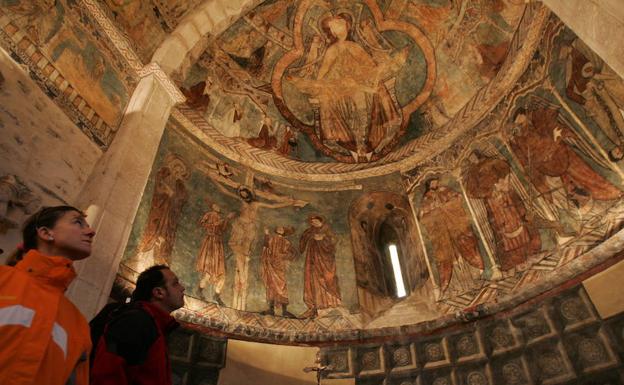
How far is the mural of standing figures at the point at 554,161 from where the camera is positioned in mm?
6936

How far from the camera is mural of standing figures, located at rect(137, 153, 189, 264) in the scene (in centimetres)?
757

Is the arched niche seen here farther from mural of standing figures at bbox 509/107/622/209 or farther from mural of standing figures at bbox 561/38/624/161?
mural of standing figures at bbox 561/38/624/161

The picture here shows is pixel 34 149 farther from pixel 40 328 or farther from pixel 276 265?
pixel 276 265

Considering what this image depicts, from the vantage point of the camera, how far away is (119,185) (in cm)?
568

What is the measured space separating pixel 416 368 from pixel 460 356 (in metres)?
0.76

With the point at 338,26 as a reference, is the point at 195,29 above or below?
below

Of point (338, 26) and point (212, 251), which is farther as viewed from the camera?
point (338, 26)

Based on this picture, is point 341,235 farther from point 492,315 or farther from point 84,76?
point 84,76

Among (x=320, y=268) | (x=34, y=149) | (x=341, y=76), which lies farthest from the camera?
(x=341, y=76)

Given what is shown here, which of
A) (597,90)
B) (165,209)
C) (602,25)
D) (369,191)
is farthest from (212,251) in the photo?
(597,90)

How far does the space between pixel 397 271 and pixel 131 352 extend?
848cm

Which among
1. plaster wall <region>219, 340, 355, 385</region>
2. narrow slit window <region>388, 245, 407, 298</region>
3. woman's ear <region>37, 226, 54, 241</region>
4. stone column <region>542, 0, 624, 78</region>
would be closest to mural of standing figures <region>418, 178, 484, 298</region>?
narrow slit window <region>388, 245, 407, 298</region>

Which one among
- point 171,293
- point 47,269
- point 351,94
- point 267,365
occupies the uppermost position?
point 351,94

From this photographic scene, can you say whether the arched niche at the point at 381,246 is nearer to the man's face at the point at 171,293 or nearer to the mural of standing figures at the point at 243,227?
the mural of standing figures at the point at 243,227
